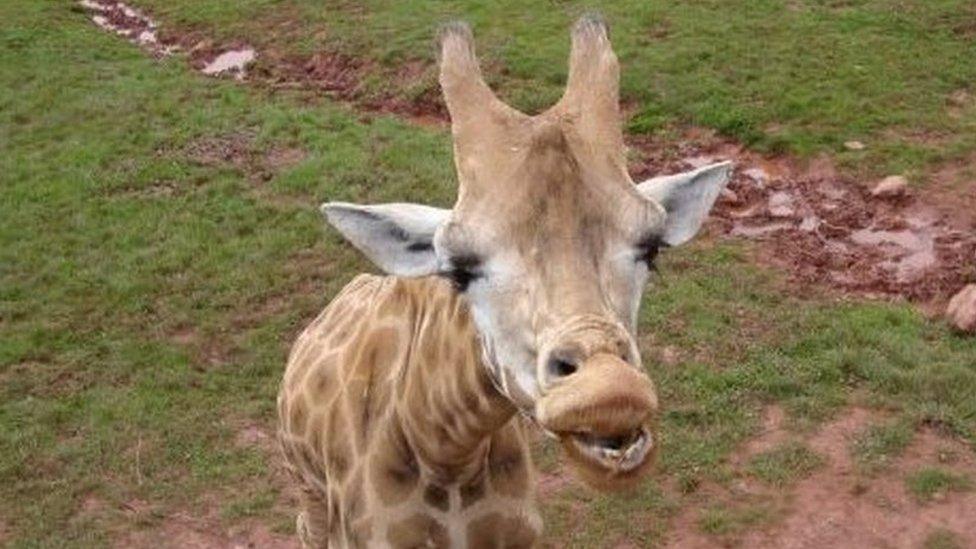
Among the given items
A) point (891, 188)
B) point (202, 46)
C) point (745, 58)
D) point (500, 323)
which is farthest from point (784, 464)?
point (202, 46)

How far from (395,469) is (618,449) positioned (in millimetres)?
1759

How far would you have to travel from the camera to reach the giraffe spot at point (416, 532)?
505cm

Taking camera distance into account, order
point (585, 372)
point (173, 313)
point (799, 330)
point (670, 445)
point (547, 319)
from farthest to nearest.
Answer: point (173, 313) → point (799, 330) → point (670, 445) → point (547, 319) → point (585, 372)

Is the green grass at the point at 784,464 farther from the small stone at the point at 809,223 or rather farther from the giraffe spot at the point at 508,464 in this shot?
the giraffe spot at the point at 508,464

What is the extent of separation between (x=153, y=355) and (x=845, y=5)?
11827 millimetres

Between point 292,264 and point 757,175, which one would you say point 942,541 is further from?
point 292,264

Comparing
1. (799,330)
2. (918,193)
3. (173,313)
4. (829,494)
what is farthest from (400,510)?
(918,193)

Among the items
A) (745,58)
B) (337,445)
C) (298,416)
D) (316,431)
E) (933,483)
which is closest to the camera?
(337,445)

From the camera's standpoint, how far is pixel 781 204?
12836 mm

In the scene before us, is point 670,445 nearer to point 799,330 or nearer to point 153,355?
point 799,330

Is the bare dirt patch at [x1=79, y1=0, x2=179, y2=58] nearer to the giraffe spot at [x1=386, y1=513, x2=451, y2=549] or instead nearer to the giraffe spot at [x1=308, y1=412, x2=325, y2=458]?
the giraffe spot at [x1=308, y1=412, x2=325, y2=458]

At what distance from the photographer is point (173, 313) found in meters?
11.5

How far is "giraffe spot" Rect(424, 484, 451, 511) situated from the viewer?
5.04 m

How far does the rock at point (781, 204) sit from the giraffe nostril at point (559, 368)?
9.45 m
